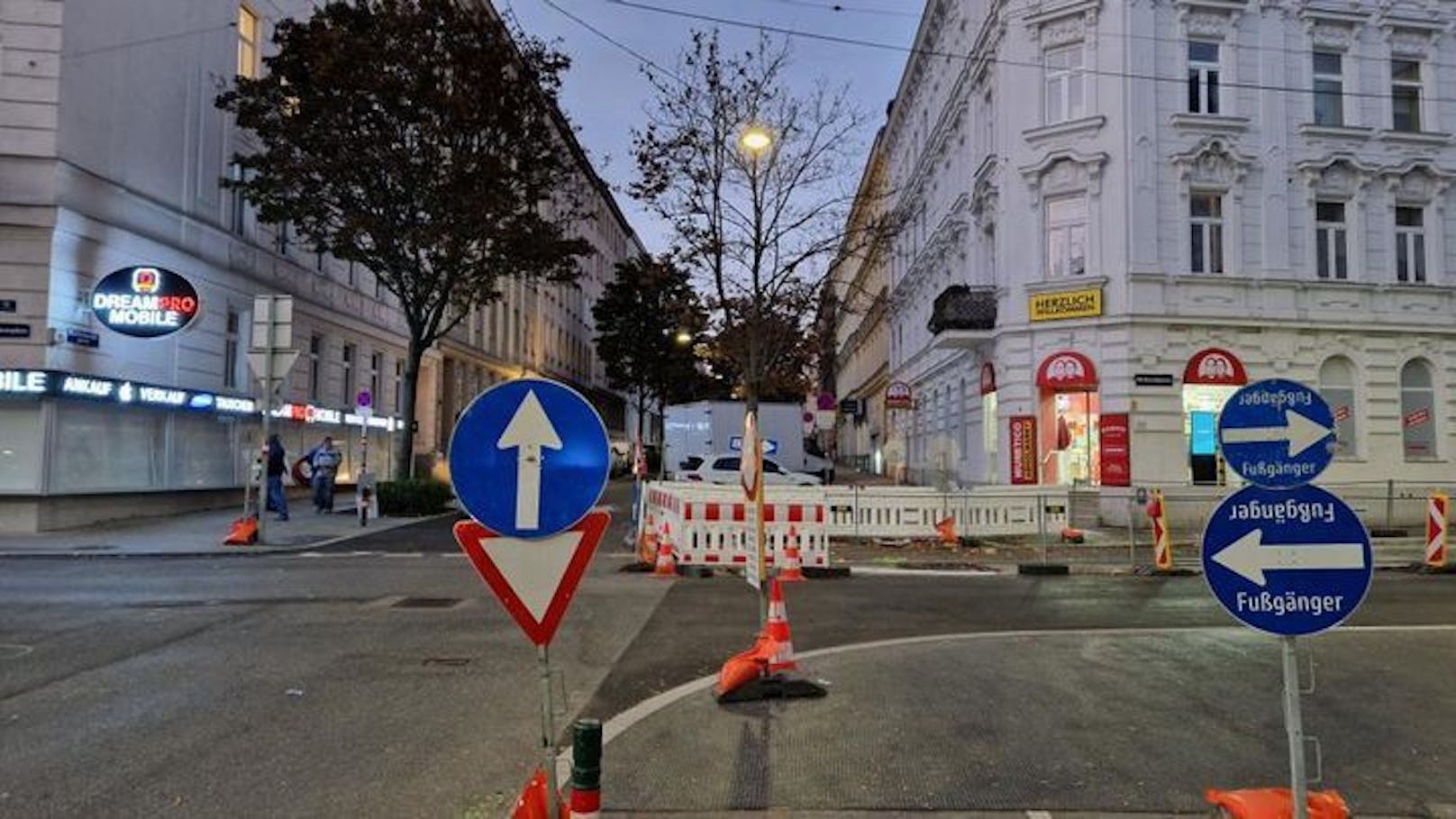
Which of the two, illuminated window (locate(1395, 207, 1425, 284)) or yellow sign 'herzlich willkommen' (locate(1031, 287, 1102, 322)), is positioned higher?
illuminated window (locate(1395, 207, 1425, 284))

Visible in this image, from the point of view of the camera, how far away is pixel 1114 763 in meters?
5.27

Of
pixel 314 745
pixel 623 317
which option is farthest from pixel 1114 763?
pixel 623 317

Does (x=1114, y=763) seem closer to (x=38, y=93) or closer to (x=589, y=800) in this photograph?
(x=589, y=800)

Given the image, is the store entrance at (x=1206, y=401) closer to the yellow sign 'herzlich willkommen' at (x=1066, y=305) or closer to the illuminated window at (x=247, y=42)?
the yellow sign 'herzlich willkommen' at (x=1066, y=305)

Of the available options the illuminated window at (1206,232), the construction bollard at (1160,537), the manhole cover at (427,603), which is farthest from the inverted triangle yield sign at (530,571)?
the illuminated window at (1206,232)

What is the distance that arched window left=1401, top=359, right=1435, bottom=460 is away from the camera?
24172 mm

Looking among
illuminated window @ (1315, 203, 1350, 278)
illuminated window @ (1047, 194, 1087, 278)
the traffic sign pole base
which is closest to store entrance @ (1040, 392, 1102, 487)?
illuminated window @ (1047, 194, 1087, 278)

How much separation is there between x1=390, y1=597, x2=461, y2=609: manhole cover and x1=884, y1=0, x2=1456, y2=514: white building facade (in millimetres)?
15901

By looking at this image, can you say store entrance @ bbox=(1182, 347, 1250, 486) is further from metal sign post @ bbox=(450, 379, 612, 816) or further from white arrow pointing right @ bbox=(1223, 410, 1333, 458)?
metal sign post @ bbox=(450, 379, 612, 816)

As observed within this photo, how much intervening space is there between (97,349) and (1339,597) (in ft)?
69.0

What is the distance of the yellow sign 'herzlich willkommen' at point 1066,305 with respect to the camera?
23.0m

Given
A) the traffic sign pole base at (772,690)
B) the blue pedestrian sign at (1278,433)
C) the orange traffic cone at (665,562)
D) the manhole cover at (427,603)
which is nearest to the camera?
the blue pedestrian sign at (1278,433)

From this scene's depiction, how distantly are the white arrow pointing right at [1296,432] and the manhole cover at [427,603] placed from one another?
8.63 m

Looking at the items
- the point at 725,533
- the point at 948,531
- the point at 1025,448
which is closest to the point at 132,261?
the point at 725,533
